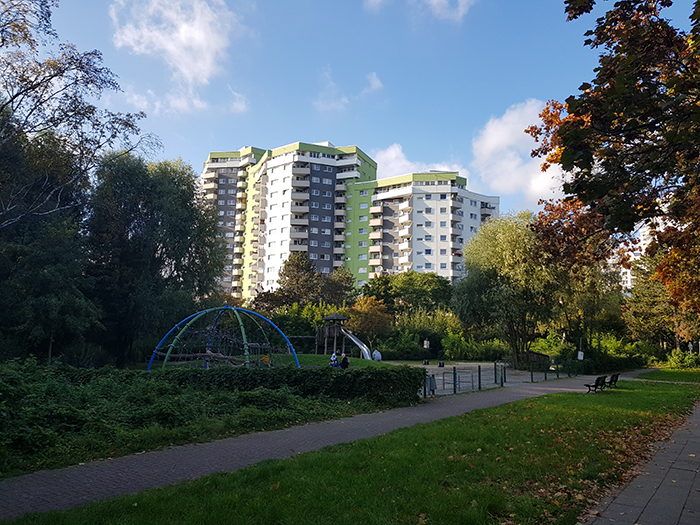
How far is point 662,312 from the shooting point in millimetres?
46781

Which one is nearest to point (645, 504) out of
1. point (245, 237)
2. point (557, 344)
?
point (557, 344)

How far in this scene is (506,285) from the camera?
3462cm

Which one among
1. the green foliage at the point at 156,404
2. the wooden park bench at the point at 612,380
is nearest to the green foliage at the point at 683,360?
the wooden park bench at the point at 612,380

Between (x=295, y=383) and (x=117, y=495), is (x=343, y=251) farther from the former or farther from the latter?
(x=117, y=495)

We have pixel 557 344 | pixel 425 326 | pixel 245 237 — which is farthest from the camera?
pixel 245 237

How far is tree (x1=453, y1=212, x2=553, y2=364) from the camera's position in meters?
33.9

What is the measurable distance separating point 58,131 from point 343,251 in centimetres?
7295

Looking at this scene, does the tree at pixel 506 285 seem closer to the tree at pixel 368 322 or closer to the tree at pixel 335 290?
the tree at pixel 368 322

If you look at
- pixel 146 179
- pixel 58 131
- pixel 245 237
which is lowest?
pixel 58 131

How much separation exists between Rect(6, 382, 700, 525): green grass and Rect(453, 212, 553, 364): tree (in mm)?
24271

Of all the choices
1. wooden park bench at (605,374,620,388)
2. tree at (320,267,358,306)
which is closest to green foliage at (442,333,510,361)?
tree at (320,267,358,306)

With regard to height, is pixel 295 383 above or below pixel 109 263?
below

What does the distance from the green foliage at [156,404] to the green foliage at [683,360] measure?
39.6m

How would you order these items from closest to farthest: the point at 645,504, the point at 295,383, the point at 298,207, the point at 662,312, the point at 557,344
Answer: the point at 645,504, the point at 295,383, the point at 557,344, the point at 662,312, the point at 298,207
